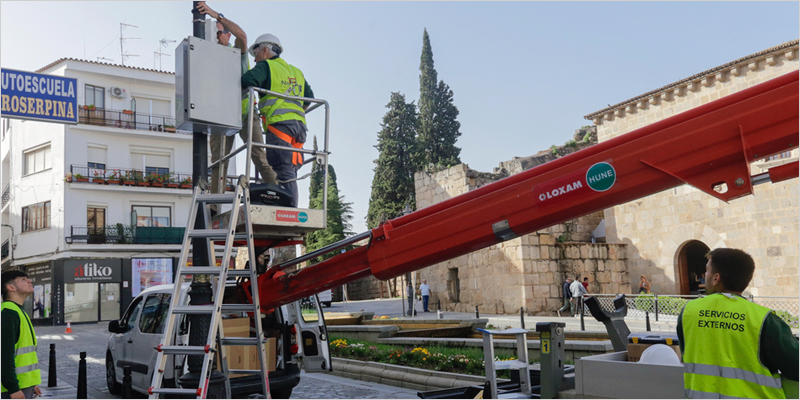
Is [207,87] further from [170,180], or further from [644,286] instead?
[170,180]

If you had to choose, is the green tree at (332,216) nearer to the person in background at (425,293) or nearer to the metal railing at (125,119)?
the metal railing at (125,119)

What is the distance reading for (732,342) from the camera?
3346 mm

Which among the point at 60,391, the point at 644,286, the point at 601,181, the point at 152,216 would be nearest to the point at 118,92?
the point at 152,216

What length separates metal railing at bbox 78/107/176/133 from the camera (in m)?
32.8

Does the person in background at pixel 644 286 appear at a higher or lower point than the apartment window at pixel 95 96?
lower

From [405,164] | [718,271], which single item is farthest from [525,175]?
[405,164]

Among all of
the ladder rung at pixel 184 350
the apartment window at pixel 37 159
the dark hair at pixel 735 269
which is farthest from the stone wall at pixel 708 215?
the apartment window at pixel 37 159

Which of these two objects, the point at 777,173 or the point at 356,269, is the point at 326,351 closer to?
the point at 356,269

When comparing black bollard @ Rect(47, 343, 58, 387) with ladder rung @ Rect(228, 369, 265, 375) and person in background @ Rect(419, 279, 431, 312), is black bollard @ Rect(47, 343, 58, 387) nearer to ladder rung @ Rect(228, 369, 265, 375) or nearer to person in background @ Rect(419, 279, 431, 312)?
ladder rung @ Rect(228, 369, 265, 375)

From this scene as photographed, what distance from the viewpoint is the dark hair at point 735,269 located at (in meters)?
3.48

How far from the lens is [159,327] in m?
7.86

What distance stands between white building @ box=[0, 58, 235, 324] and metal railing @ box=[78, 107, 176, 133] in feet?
0.17

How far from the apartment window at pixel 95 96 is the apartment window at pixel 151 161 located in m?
3.09

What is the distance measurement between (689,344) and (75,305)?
32.8 metres
